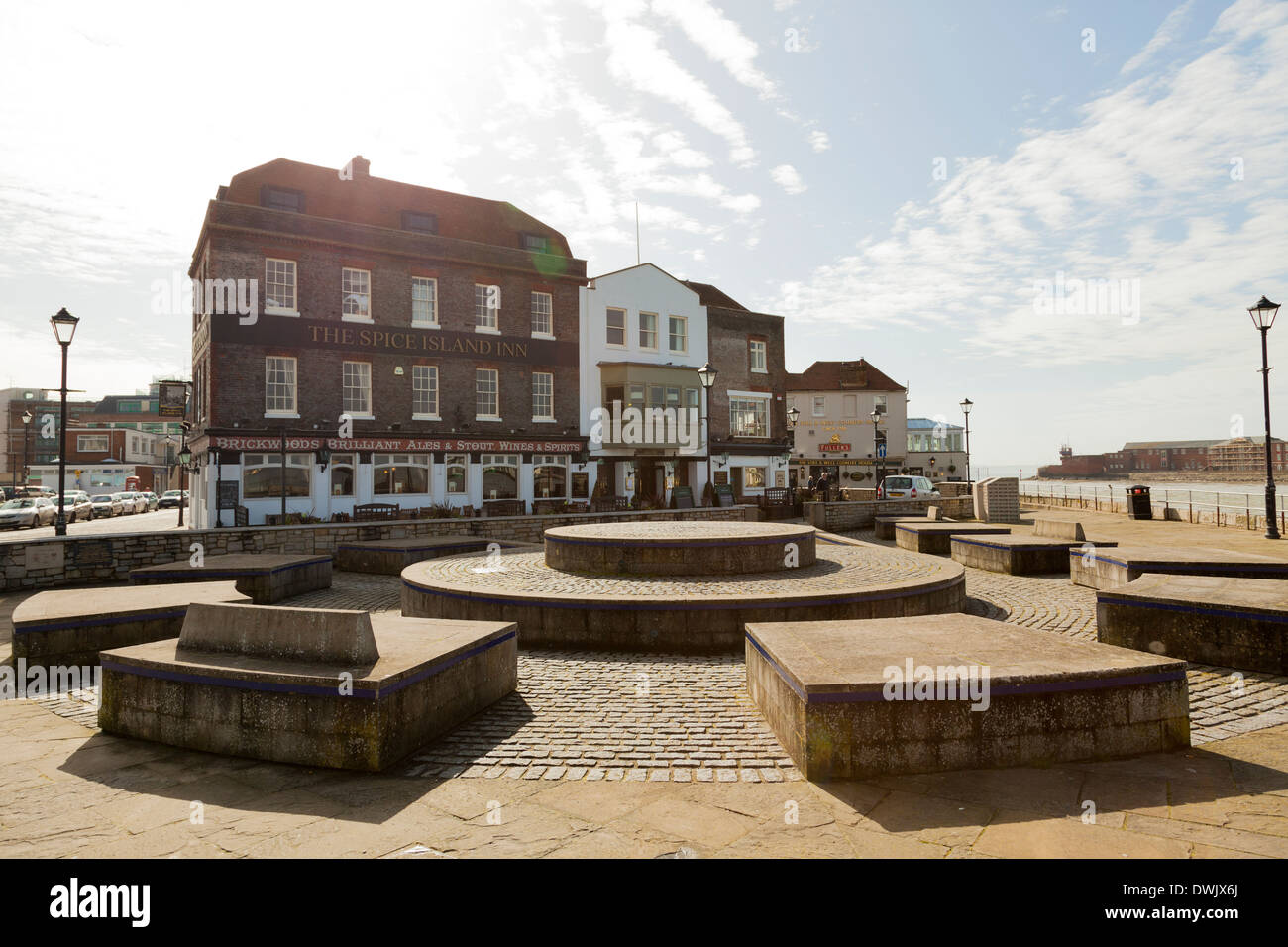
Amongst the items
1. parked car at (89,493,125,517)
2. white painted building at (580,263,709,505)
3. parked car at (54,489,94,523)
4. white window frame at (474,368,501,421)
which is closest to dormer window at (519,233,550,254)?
white painted building at (580,263,709,505)

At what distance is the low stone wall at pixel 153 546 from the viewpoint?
13.7 meters

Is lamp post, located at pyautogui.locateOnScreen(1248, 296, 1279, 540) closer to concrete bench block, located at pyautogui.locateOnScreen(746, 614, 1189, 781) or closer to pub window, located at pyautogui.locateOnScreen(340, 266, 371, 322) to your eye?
concrete bench block, located at pyautogui.locateOnScreen(746, 614, 1189, 781)

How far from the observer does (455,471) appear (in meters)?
28.8

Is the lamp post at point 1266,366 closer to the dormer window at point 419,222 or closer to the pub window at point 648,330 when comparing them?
the pub window at point 648,330

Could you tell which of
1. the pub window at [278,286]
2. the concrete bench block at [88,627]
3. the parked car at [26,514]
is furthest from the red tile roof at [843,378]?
the concrete bench block at [88,627]

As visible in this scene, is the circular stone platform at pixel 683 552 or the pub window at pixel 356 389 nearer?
the circular stone platform at pixel 683 552

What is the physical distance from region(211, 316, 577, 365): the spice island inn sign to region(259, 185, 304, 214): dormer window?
485cm

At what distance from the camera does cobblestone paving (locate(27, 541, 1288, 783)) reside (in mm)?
4754

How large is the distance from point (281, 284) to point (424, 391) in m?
6.44

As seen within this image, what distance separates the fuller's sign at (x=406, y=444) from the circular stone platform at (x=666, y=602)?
17.0 m

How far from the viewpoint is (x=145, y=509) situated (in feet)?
152
